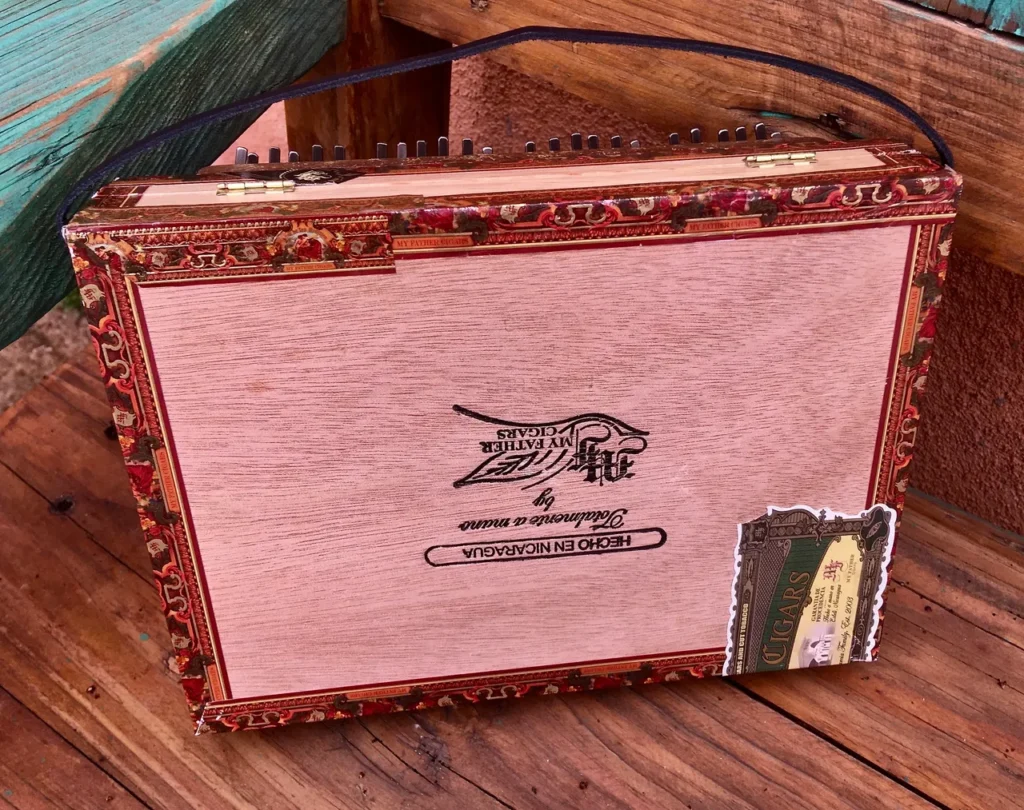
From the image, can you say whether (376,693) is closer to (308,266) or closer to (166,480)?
(166,480)

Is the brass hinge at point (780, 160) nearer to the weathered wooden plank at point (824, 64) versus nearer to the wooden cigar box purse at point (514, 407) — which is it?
the wooden cigar box purse at point (514, 407)

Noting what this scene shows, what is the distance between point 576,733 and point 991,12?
2.15 ft

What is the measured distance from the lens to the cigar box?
632 mm

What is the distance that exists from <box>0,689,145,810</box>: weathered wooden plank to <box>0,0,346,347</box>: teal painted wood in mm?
337

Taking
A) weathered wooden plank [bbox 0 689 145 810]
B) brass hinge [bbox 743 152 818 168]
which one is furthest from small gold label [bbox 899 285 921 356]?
weathered wooden plank [bbox 0 689 145 810]

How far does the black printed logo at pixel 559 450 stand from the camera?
706 mm

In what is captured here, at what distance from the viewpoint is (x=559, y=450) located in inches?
28.2

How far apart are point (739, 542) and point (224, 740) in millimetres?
469

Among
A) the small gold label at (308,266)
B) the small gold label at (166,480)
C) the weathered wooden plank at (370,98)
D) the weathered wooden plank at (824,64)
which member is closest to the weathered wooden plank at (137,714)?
the small gold label at (166,480)

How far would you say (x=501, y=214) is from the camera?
62cm

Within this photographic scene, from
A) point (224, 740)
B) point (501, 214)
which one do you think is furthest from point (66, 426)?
point (501, 214)

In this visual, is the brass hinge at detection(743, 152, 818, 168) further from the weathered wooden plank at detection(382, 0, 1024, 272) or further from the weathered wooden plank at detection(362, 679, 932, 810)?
the weathered wooden plank at detection(362, 679, 932, 810)

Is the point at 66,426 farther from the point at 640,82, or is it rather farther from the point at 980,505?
the point at 980,505

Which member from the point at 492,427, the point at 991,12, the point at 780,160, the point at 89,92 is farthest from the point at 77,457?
the point at 991,12
